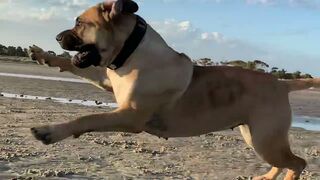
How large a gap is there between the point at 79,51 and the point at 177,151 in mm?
4980

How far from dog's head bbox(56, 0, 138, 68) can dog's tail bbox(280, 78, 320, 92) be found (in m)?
2.50

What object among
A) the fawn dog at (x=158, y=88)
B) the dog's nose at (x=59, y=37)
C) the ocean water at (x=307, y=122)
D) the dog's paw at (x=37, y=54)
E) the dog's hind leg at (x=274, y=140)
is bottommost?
the dog's hind leg at (x=274, y=140)

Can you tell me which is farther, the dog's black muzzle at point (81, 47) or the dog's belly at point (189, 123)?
the dog's belly at point (189, 123)

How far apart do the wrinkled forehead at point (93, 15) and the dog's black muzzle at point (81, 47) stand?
22cm

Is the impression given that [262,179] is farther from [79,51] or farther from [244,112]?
[79,51]

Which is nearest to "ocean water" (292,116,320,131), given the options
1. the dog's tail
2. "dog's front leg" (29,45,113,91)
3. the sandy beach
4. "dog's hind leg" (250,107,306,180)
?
the sandy beach

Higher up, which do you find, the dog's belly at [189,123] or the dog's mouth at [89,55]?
the dog's mouth at [89,55]

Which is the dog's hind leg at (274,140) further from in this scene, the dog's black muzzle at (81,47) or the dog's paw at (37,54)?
the dog's paw at (37,54)

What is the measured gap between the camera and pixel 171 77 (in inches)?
304

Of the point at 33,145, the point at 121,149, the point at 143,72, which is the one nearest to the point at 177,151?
the point at 121,149

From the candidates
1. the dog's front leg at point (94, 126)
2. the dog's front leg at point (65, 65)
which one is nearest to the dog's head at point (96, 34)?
the dog's front leg at point (94, 126)

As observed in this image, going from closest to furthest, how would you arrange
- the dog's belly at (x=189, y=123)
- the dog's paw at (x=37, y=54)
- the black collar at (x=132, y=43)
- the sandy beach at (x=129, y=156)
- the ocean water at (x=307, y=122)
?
the black collar at (x=132, y=43) < the dog's belly at (x=189, y=123) < the dog's paw at (x=37, y=54) < the sandy beach at (x=129, y=156) < the ocean water at (x=307, y=122)

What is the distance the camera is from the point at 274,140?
8.27 m

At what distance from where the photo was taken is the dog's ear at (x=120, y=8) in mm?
7219
